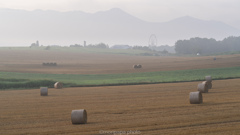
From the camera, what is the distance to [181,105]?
19.2 metres

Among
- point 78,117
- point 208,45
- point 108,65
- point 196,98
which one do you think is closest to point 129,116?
point 78,117

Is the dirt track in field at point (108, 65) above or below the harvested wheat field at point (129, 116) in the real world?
above

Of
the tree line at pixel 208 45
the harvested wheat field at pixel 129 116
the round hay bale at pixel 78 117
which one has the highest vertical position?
the tree line at pixel 208 45

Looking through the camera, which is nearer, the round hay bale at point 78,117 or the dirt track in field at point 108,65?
the round hay bale at point 78,117

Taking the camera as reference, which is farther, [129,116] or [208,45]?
[208,45]

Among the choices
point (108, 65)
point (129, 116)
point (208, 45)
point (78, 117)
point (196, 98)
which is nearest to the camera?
point (78, 117)

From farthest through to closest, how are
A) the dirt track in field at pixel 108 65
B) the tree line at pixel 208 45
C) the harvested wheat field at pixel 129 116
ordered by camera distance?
the tree line at pixel 208 45 → the dirt track in field at pixel 108 65 → the harvested wheat field at pixel 129 116

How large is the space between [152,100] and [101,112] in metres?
4.68

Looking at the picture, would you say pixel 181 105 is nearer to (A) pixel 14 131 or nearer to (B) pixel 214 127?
(B) pixel 214 127

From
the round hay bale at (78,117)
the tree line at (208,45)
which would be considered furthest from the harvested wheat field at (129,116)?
the tree line at (208,45)

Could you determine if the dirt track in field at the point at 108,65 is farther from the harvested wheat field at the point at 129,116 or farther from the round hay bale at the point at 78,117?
the round hay bale at the point at 78,117

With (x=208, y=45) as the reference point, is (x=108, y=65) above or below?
below

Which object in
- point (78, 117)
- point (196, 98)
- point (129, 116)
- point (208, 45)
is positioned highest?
point (208, 45)

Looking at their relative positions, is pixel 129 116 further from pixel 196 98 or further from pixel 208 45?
pixel 208 45
